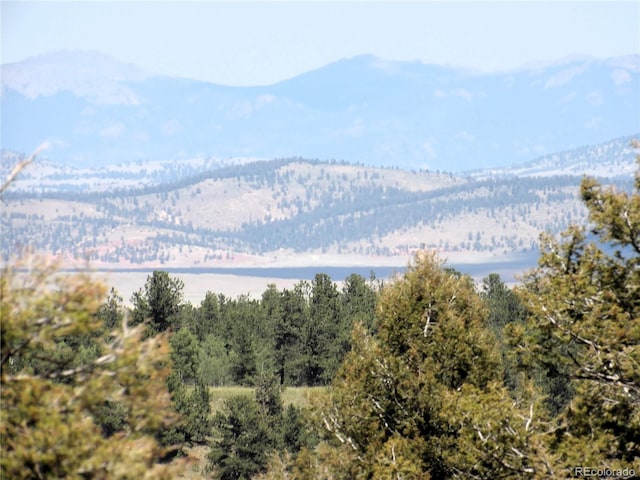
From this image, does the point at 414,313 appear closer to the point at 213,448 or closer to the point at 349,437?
the point at 349,437

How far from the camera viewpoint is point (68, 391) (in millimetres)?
13688

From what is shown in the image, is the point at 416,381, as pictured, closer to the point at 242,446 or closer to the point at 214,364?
the point at 242,446

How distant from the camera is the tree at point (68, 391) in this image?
13.0m

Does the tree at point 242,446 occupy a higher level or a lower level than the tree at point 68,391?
lower

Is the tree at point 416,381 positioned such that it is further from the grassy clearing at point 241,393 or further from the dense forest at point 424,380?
the grassy clearing at point 241,393

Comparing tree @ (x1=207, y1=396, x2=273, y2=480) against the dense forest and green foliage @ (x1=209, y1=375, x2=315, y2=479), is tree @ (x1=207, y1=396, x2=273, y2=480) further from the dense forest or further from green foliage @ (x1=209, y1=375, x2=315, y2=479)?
the dense forest

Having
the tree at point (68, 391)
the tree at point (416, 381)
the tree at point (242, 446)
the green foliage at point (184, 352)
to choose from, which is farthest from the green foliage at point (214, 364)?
the tree at point (68, 391)

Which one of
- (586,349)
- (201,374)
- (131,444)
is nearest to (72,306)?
(131,444)

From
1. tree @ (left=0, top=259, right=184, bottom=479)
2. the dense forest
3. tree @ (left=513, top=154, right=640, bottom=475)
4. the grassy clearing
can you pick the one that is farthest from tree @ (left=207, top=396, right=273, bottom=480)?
tree @ (left=0, top=259, right=184, bottom=479)

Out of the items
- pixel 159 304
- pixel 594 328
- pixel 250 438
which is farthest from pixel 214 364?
pixel 594 328

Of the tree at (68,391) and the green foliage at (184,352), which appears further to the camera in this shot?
the green foliage at (184,352)

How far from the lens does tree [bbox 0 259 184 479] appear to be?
42.7 feet

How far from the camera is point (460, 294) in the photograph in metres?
31.3

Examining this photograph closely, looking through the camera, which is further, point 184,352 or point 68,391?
point 184,352
